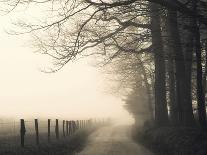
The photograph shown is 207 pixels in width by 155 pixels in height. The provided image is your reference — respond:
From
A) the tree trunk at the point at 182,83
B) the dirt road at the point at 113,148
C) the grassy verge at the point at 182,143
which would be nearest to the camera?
the grassy verge at the point at 182,143

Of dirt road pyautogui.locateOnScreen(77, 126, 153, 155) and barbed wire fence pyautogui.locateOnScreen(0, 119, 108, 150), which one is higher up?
barbed wire fence pyautogui.locateOnScreen(0, 119, 108, 150)

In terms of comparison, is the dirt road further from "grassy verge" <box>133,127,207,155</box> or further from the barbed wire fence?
the barbed wire fence

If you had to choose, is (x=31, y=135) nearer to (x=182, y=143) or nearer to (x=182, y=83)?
(x=182, y=83)

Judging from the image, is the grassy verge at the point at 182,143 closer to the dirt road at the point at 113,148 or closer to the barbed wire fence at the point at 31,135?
the dirt road at the point at 113,148

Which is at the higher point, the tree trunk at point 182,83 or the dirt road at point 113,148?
the tree trunk at point 182,83

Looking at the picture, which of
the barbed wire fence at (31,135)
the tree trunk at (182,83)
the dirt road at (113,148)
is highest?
the tree trunk at (182,83)

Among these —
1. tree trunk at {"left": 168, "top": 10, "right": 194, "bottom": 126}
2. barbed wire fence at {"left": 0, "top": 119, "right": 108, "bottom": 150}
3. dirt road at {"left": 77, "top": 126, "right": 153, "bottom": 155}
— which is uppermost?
tree trunk at {"left": 168, "top": 10, "right": 194, "bottom": 126}

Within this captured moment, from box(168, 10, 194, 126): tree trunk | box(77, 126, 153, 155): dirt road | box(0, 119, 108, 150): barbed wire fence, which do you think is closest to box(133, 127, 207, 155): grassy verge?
box(77, 126, 153, 155): dirt road

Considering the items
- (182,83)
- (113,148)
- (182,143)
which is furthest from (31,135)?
(182,143)

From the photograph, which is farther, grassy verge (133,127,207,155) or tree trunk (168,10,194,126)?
tree trunk (168,10,194,126)

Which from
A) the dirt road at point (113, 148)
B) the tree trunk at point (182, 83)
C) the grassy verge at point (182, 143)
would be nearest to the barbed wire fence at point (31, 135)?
the dirt road at point (113, 148)

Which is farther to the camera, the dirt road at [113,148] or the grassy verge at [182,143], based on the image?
the dirt road at [113,148]

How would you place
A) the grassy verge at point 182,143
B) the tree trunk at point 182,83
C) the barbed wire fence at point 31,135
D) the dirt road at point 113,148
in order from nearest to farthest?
the grassy verge at point 182,143 → the barbed wire fence at point 31,135 → the dirt road at point 113,148 → the tree trunk at point 182,83

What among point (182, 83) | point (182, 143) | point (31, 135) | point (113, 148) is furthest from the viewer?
point (31, 135)
